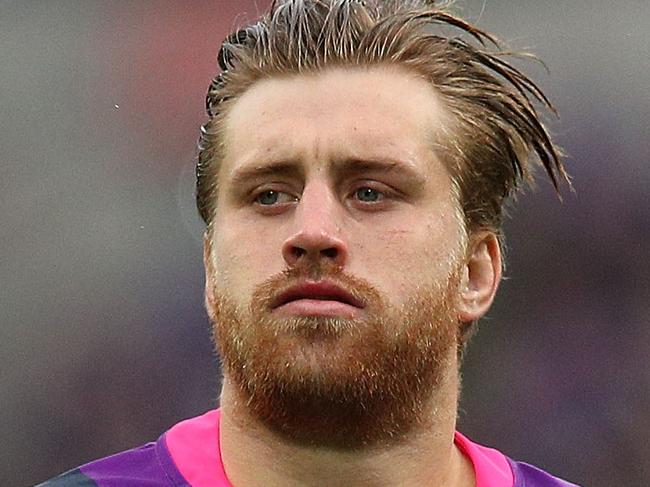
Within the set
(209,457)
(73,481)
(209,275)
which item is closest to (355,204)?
(209,275)

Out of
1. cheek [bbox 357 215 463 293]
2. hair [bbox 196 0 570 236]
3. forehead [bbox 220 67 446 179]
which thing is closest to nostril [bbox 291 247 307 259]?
cheek [bbox 357 215 463 293]

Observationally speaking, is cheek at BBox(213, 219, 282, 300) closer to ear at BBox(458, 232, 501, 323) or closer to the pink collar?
the pink collar

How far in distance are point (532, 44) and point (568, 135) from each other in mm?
519

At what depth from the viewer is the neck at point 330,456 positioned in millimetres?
2348

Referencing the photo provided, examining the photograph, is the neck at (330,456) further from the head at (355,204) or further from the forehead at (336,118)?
the forehead at (336,118)

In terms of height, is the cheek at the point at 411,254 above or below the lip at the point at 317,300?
above

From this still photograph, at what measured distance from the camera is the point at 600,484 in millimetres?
4789

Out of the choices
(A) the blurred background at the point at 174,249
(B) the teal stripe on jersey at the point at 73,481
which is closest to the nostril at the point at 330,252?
(B) the teal stripe on jersey at the point at 73,481

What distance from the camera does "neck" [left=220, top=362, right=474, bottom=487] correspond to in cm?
235

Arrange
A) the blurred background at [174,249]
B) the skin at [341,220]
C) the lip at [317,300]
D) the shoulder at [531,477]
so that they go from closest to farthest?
1. the lip at [317,300]
2. the skin at [341,220]
3. the shoulder at [531,477]
4. the blurred background at [174,249]

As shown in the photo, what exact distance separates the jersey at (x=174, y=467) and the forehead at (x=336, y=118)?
2.03 ft

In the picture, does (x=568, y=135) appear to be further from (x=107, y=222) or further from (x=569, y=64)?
(x=107, y=222)

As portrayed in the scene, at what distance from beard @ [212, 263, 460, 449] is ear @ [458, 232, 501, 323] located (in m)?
0.15

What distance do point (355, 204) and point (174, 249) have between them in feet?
8.98
